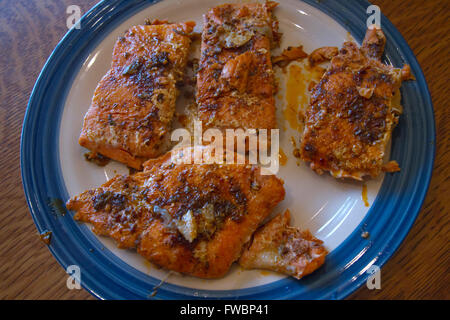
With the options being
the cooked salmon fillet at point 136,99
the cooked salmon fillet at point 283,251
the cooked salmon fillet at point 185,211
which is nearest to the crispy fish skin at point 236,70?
the cooked salmon fillet at point 136,99

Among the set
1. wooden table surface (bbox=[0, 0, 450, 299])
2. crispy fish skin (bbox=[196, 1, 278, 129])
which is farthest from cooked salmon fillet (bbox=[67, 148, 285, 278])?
wooden table surface (bbox=[0, 0, 450, 299])

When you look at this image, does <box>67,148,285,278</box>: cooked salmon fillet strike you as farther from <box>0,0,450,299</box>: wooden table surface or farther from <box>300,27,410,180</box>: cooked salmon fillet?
<box>0,0,450,299</box>: wooden table surface

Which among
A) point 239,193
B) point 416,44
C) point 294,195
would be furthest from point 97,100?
point 416,44

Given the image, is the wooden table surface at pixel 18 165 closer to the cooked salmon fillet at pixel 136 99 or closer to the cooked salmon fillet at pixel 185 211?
the cooked salmon fillet at pixel 185 211

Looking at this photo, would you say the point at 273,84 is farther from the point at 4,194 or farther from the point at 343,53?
the point at 4,194

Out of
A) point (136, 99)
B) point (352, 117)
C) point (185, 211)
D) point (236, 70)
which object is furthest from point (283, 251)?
point (136, 99)
